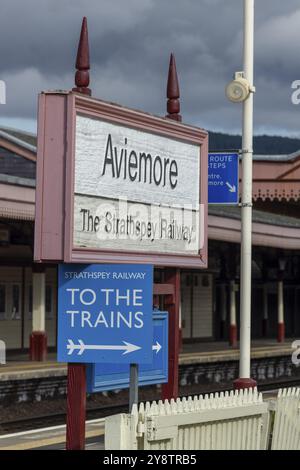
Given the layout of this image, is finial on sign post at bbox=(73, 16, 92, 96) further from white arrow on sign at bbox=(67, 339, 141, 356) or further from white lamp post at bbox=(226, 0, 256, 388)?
white lamp post at bbox=(226, 0, 256, 388)

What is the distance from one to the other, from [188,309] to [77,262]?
31.0m

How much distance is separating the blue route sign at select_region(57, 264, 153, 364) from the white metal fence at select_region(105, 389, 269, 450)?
600mm

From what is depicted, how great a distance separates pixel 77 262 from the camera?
962 centimetres

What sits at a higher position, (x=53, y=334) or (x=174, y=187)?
(x=174, y=187)

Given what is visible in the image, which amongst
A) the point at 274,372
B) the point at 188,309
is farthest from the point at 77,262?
the point at 188,309

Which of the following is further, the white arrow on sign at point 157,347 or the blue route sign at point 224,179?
the blue route sign at point 224,179

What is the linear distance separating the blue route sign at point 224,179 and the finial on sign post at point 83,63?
18.0ft

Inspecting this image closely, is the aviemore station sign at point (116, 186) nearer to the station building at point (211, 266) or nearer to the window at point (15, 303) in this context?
the station building at point (211, 266)

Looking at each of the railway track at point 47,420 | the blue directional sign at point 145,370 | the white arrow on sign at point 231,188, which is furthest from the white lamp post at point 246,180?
the railway track at point 47,420

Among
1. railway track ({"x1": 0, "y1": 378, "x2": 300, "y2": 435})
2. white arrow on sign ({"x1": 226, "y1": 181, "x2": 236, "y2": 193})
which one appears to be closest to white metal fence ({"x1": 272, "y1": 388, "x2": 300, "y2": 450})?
white arrow on sign ({"x1": 226, "y1": 181, "x2": 236, "y2": 193})

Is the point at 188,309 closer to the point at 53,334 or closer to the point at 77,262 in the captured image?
the point at 53,334

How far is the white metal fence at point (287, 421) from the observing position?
11.5 meters

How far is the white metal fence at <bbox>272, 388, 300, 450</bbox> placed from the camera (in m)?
11.5

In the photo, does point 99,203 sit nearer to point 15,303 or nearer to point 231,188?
point 231,188
